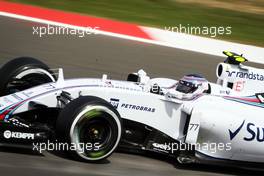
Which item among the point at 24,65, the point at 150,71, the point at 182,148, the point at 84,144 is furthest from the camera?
the point at 150,71

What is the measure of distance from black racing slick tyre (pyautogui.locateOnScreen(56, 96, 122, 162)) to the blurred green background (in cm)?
846

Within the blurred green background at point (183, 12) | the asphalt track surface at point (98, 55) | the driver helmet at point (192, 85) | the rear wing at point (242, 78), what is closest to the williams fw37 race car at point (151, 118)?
the driver helmet at point (192, 85)

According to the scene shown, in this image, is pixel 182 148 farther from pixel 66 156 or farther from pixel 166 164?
pixel 66 156

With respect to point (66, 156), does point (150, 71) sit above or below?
above

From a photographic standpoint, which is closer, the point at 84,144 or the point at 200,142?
the point at 84,144

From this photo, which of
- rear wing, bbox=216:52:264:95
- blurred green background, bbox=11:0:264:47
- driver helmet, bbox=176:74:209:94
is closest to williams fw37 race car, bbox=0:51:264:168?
driver helmet, bbox=176:74:209:94

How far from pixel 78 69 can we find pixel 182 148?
4563mm

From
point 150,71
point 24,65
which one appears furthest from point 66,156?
point 150,71

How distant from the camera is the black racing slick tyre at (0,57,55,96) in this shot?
708 cm

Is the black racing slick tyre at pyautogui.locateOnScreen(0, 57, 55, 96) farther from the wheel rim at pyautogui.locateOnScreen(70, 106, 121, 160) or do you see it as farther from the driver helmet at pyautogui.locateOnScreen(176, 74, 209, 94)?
the driver helmet at pyautogui.locateOnScreen(176, 74, 209, 94)

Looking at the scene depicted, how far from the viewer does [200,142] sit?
6.73 metres

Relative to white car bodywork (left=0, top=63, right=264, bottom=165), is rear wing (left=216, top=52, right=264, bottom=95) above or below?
above

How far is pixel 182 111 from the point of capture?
6.72m

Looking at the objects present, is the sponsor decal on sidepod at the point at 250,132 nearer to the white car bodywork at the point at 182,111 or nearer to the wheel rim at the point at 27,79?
the white car bodywork at the point at 182,111
